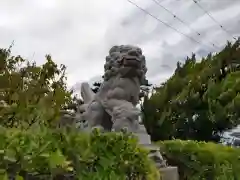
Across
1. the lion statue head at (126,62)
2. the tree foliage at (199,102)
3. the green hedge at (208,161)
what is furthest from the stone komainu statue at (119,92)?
the tree foliage at (199,102)

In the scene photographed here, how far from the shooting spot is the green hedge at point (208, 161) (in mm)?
3736

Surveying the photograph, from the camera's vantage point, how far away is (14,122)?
251 centimetres

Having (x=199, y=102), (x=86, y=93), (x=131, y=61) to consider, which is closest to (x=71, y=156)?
(x=131, y=61)

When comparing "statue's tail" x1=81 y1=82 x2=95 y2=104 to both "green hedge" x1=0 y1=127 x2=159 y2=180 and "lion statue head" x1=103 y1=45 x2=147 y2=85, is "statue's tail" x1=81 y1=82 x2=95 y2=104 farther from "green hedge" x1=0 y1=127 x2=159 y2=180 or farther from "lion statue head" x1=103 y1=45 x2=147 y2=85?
"green hedge" x1=0 y1=127 x2=159 y2=180

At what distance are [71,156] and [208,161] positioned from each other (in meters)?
2.36

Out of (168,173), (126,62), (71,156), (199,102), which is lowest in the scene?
(168,173)

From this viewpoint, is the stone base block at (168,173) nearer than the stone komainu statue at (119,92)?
Yes

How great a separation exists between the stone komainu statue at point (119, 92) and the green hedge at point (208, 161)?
62 cm

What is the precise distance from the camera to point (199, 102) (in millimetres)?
11594

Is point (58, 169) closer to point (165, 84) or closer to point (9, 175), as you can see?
point (9, 175)

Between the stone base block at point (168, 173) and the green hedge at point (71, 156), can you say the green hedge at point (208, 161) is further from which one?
the green hedge at point (71, 156)

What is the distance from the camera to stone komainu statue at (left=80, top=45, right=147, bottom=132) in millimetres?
4227

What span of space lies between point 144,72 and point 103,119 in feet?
2.41

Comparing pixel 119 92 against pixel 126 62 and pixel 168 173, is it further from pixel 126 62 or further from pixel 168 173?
pixel 168 173
